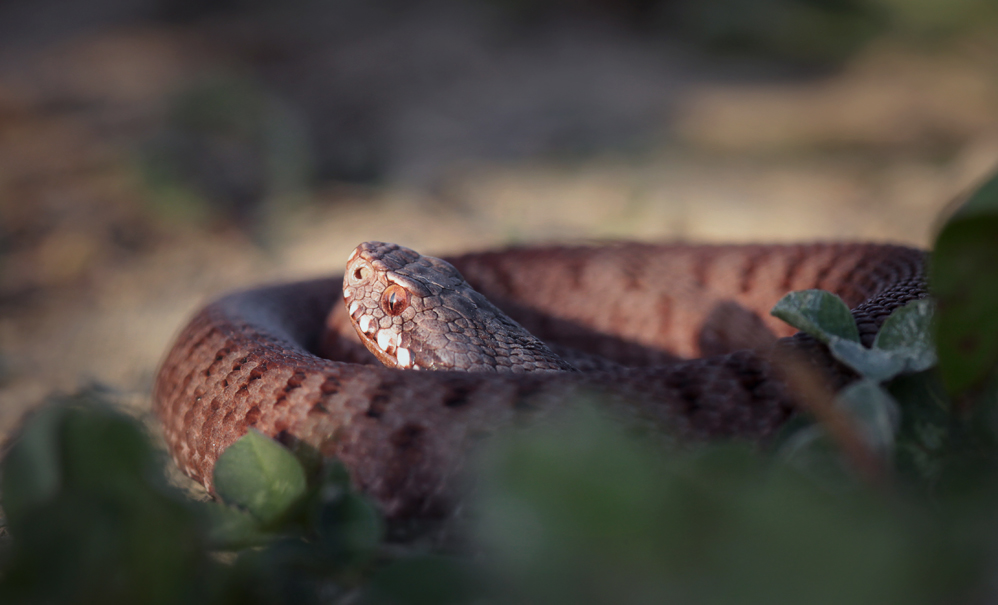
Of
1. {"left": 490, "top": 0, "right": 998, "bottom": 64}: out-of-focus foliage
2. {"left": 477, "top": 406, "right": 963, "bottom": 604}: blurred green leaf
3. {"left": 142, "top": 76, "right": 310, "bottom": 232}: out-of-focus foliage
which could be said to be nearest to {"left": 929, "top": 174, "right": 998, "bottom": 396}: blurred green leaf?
{"left": 477, "top": 406, "right": 963, "bottom": 604}: blurred green leaf

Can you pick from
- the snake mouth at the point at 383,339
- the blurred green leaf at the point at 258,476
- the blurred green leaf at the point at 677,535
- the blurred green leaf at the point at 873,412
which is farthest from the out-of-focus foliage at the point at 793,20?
the blurred green leaf at the point at 258,476

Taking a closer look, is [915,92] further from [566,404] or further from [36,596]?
[36,596]

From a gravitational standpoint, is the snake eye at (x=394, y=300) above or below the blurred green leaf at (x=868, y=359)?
below

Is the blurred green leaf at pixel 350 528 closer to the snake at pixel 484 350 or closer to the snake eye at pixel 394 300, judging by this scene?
the snake at pixel 484 350

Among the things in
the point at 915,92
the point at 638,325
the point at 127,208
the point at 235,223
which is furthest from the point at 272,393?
the point at 915,92

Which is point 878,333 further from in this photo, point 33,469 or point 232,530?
point 33,469

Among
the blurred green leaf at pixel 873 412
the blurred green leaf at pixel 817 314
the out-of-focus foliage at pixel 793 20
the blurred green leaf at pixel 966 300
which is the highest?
the out-of-focus foliage at pixel 793 20

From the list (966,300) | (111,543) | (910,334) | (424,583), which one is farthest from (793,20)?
(111,543)
